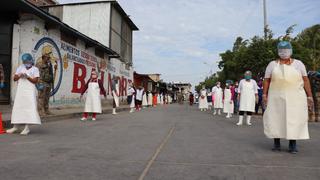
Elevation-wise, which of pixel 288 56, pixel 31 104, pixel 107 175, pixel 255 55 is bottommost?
pixel 107 175

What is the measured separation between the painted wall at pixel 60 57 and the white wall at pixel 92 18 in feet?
14.0

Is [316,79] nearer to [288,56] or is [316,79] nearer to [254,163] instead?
[288,56]

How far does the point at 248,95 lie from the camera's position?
13172mm

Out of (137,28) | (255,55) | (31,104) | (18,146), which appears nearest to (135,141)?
(18,146)

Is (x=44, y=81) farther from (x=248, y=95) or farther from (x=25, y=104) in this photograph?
(x=248, y=95)

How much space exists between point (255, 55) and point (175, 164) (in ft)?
72.1

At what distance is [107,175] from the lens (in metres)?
4.62

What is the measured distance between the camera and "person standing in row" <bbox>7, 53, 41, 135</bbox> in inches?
344

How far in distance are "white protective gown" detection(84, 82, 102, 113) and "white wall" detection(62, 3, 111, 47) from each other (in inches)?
712

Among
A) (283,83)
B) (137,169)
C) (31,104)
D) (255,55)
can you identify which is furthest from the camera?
(255,55)

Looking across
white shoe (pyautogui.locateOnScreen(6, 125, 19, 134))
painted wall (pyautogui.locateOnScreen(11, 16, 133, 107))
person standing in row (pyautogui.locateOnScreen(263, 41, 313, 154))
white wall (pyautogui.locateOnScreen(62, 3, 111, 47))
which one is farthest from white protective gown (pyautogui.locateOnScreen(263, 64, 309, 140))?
white wall (pyautogui.locateOnScreen(62, 3, 111, 47))

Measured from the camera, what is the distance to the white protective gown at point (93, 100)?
14.1 meters

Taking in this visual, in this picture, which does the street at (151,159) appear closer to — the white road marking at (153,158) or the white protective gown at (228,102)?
the white road marking at (153,158)

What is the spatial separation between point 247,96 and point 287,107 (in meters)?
6.60
